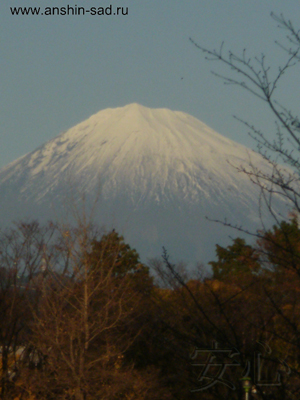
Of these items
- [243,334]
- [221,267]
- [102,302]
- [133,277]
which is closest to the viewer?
[243,334]

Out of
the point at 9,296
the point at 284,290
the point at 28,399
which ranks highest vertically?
the point at 9,296

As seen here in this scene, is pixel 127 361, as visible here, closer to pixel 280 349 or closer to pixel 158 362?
pixel 158 362

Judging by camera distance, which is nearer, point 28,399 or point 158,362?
point 28,399

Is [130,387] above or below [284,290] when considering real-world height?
below

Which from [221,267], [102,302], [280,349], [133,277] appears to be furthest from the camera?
[221,267]

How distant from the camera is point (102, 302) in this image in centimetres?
1927

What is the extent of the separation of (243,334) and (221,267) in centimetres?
1562

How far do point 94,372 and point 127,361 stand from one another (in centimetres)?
408

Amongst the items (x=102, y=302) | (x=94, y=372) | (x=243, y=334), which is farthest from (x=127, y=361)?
(x=243, y=334)

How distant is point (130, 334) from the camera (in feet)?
65.6

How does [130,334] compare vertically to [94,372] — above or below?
above

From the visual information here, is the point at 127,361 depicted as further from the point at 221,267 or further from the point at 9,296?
the point at 221,267

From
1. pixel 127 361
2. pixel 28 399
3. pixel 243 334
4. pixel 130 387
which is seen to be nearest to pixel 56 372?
pixel 28 399

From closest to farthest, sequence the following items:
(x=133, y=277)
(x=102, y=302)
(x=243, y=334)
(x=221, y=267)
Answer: (x=243, y=334)
(x=102, y=302)
(x=133, y=277)
(x=221, y=267)
